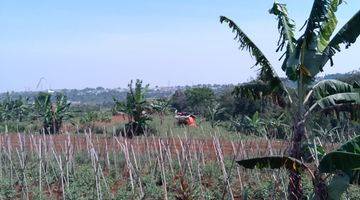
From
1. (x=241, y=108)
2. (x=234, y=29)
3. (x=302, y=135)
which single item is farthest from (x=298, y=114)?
(x=241, y=108)

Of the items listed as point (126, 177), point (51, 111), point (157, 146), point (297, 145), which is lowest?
point (126, 177)

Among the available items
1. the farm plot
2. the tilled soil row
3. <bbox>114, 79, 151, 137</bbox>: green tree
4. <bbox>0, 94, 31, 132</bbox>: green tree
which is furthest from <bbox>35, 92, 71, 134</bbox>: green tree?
the farm plot

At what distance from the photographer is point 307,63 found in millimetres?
8758

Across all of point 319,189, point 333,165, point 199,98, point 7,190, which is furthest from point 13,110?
point 319,189

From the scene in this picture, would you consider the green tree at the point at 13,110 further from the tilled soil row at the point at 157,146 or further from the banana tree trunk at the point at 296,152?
the banana tree trunk at the point at 296,152

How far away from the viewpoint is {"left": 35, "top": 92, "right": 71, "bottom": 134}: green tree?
2758 centimetres

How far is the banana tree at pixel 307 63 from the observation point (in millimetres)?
8367

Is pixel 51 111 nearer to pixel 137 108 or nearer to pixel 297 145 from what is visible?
pixel 137 108

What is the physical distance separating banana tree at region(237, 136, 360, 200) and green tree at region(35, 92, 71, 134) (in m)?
21.4

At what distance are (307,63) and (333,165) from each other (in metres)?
2.45

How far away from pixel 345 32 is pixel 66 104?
854 inches

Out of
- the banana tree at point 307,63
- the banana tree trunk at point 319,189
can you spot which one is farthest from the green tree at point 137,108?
the banana tree trunk at point 319,189

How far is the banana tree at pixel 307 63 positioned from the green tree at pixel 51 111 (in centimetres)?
1973

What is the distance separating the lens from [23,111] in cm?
3703
